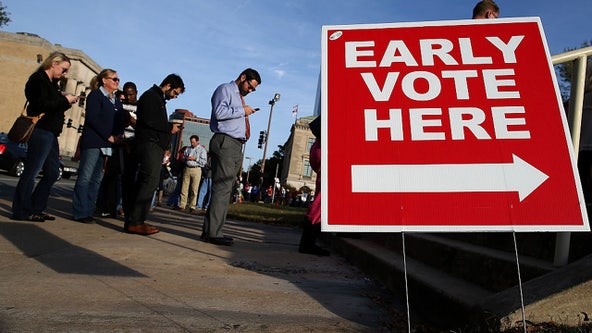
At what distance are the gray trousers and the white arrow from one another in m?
2.64

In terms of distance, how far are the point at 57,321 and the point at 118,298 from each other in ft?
1.29

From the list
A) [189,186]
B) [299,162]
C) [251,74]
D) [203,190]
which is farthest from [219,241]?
[299,162]

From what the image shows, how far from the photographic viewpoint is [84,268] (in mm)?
2539

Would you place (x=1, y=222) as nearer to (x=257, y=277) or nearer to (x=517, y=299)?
(x=257, y=277)

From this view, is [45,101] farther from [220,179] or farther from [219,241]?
[219,241]

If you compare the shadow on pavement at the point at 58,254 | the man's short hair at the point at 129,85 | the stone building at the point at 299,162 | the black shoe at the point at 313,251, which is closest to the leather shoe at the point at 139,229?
the shadow on pavement at the point at 58,254

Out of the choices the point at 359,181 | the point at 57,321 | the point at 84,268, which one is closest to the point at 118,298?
the point at 57,321

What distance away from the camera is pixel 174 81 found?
16.5ft

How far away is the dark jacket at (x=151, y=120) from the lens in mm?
4551

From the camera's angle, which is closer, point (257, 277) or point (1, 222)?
point (257, 277)

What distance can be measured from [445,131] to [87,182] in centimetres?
437

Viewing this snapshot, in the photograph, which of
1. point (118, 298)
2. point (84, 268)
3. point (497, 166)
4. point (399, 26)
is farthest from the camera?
point (84, 268)

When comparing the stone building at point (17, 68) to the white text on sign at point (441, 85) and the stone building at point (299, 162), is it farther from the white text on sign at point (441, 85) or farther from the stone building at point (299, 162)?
the white text on sign at point (441, 85)

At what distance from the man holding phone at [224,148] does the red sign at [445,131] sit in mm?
2391
